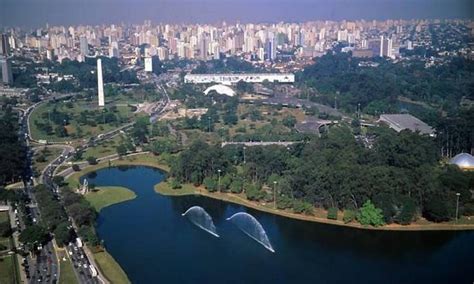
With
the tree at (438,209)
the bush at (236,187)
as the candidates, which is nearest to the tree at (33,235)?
the bush at (236,187)

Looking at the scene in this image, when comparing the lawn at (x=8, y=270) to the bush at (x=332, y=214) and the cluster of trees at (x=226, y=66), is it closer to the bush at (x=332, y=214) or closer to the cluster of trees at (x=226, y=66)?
the bush at (x=332, y=214)

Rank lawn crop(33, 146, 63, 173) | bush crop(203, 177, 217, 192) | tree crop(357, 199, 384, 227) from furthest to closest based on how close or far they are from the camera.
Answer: lawn crop(33, 146, 63, 173)
bush crop(203, 177, 217, 192)
tree crop(357, 199, 384, 227)

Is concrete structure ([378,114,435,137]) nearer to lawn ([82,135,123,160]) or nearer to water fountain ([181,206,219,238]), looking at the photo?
water fountain ([181,206,219,238])

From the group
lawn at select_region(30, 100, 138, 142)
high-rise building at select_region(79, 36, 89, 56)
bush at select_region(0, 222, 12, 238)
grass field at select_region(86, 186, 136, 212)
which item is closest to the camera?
bush at select_region(0, 222, 12, 238)

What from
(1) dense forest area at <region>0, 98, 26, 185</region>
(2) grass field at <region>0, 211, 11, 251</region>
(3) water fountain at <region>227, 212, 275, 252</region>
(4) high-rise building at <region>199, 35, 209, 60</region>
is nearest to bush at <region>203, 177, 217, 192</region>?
(3) water fountain at <region>227, 212, 275, 252</region>

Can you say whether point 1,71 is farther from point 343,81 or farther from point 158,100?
point 343,81

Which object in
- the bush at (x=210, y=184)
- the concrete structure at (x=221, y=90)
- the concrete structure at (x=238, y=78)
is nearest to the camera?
the bush at (x=210, y=184)

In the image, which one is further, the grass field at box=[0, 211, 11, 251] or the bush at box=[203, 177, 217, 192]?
the bush at box=[203, 177, 217, 192]
